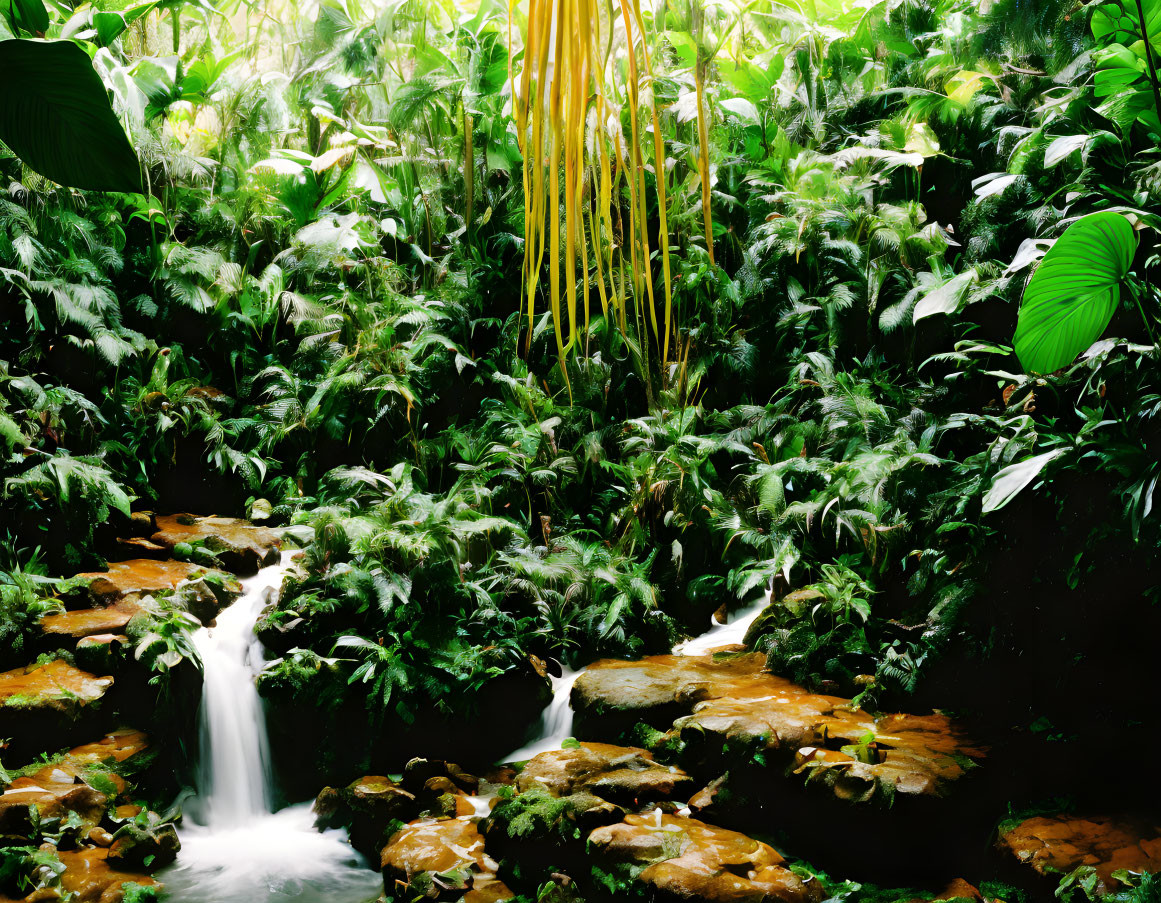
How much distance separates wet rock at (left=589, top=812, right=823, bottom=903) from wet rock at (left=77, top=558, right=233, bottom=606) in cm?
340

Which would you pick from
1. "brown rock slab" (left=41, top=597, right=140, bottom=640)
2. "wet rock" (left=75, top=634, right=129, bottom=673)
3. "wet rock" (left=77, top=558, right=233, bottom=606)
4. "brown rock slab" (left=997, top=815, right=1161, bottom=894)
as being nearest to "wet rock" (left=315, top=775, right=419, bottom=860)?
"wet rock" (left=75, top=634, right=129, bottom=673)

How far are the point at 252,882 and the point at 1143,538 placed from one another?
4.26 meters

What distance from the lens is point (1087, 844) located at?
3.02 meters

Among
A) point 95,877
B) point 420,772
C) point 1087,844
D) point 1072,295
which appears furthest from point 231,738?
point 1072,295

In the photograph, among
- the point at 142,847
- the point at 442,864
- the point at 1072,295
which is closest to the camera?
the point at 1072,295

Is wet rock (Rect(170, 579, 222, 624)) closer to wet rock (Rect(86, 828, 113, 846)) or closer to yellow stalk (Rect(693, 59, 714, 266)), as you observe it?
wet rock (Rect(86, 828, 113, 846))

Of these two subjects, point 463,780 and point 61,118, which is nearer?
point 61,118

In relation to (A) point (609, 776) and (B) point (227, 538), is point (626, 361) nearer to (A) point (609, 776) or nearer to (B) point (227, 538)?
(B) point (227, 538)

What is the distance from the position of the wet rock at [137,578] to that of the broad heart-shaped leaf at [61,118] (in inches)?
201

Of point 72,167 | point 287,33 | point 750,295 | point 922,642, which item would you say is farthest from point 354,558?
point 287,33

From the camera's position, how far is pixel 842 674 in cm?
453

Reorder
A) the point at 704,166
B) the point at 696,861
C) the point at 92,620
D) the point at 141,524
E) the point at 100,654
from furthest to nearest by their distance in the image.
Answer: the point at 141,524 → the point at 92,620 → the point at 100,654 → the point at 696,861 → the point at 704,166

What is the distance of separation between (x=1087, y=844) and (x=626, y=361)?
4.89 m

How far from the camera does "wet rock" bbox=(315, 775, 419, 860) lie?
427 centimetres
